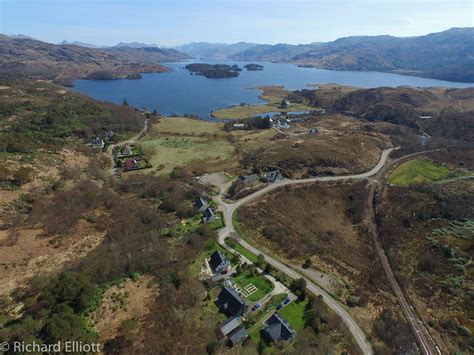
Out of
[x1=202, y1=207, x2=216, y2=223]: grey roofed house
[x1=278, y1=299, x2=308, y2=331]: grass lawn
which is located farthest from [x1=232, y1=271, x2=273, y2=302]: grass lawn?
[x1=202, y1=207, x2=216, y2=223]: grey roofed house

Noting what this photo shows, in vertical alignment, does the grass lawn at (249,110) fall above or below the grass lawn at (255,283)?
below

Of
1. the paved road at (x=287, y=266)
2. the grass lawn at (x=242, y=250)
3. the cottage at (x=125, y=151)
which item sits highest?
the cottage at (x=125, y=151)

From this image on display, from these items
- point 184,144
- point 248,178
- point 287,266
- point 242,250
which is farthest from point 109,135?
point 287,266

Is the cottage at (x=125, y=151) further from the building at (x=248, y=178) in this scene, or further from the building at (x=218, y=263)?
the building at (x=218, y=263)

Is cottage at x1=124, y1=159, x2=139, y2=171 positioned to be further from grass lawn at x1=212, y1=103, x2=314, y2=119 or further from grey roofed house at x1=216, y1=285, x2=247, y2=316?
grass lawn at x1=212, y1=103, x2=314, y2=119

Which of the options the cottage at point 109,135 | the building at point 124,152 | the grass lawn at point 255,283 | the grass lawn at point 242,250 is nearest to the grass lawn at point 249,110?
the cottage at point 109,135

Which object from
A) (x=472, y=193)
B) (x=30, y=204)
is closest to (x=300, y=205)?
(x=472, y=193)
